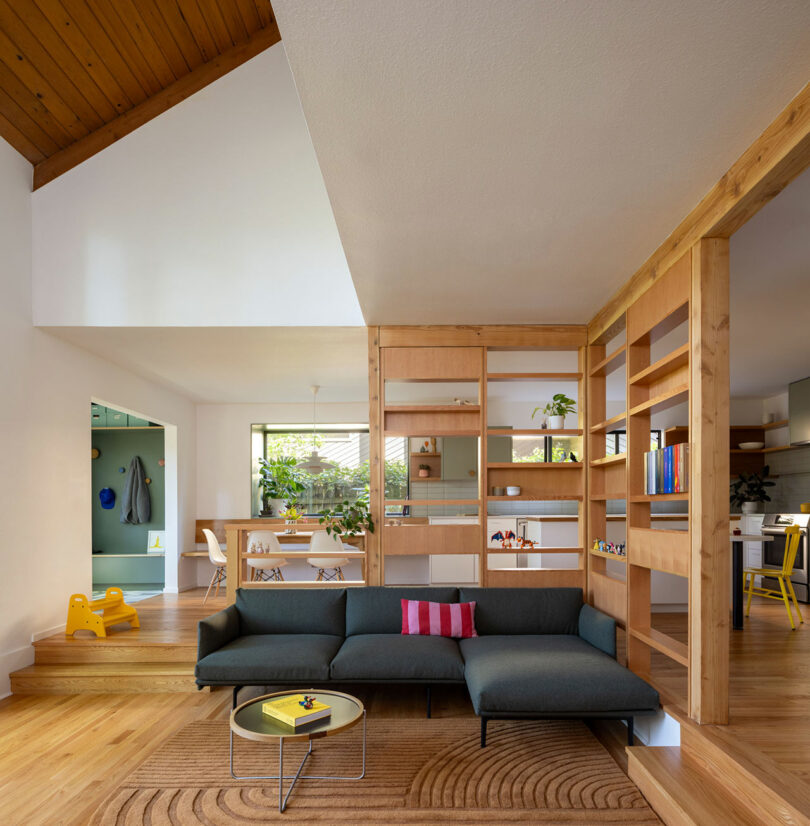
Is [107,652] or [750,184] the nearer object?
[750,184]

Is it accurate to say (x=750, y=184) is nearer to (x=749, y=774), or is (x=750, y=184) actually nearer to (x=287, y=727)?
(x=749, y=774)

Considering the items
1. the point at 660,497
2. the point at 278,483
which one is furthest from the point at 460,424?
the point at 278,483

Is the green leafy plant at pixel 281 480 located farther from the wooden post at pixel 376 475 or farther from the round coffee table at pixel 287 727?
the round coffee table at pixel 287 727

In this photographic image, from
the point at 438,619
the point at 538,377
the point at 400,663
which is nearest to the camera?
the point at 400,663

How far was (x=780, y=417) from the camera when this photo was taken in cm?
902

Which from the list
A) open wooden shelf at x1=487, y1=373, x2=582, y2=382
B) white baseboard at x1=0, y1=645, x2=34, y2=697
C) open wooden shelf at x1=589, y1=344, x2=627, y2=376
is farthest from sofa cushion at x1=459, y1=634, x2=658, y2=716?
white baseboard at x1=0, y1=645, x2=34, y2=697

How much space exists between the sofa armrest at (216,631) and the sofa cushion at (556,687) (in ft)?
5.55

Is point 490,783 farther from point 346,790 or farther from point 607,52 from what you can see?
point 607,52

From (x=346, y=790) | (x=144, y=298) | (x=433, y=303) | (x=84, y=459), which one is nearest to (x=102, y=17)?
(x=144, y=298)

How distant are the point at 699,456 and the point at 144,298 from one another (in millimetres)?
4248

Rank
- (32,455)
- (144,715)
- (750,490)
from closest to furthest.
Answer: (144,715) < (32,455) < (750,490)

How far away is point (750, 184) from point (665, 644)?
233 centimetres

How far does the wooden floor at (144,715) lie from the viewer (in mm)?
3205

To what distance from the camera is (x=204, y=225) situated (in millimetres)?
5613
